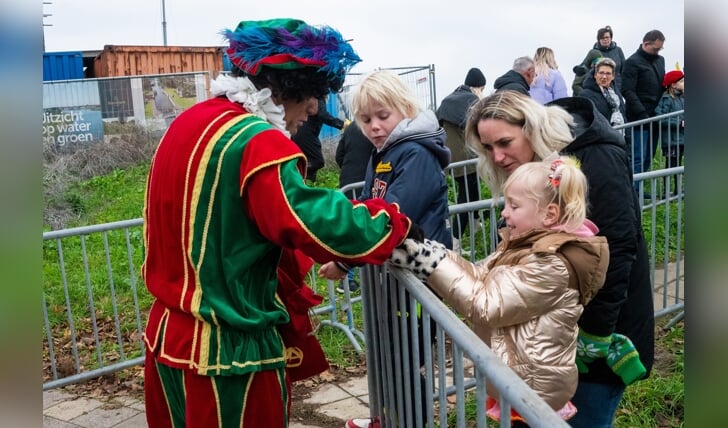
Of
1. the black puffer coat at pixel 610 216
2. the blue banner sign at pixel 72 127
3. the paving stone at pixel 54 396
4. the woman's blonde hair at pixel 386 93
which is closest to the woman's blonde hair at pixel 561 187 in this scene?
the black puffer coat at pixel 610 216

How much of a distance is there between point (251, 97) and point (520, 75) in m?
5.89

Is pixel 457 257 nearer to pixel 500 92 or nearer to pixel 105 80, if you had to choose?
pixel 500 92

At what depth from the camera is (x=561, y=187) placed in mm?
2029

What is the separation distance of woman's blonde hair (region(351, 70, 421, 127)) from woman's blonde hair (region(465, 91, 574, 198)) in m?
0.63

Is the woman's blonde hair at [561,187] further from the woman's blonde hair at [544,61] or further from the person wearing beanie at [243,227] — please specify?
the woman's blonde hair at [544,61]

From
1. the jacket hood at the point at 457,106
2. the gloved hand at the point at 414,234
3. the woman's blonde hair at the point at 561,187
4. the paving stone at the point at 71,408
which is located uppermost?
the jacket hood at the point at 457,106

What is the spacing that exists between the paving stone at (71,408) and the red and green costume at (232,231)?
2309mm

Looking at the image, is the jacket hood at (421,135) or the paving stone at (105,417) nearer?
the jacket hood at (421,135)

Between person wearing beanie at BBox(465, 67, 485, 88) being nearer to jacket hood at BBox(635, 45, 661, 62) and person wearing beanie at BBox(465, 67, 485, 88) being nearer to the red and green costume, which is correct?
jacket hood at BBox(635, 45, 661, 62)

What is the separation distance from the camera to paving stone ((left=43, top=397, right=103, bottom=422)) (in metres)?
4.07

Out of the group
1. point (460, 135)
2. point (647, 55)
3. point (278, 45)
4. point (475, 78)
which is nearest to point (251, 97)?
point (278, 45)

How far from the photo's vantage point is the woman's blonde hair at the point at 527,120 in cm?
234
